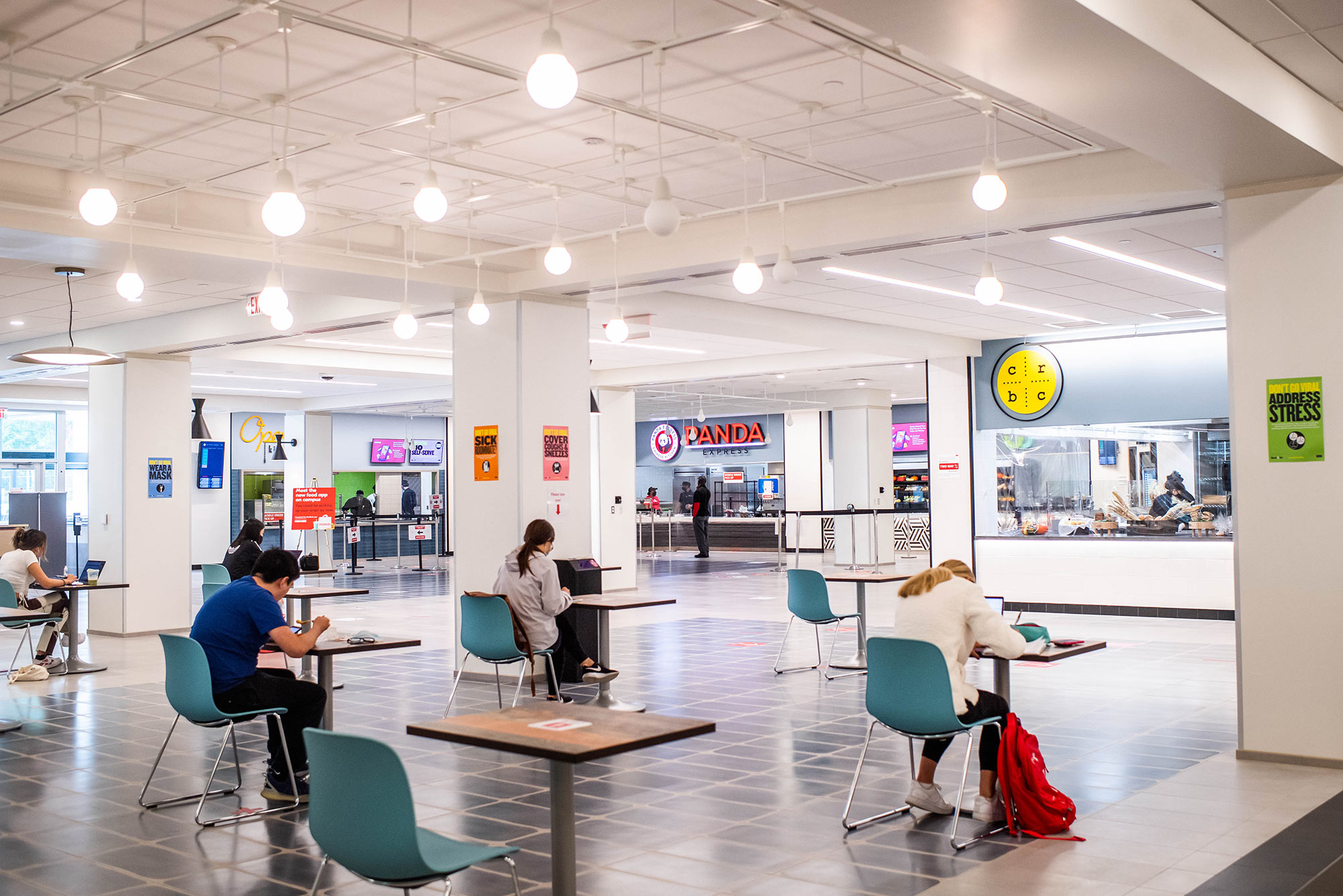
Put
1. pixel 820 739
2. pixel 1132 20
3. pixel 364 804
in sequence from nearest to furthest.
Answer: pixel 364 804 < pixel 1132 20 < pixel 820 739

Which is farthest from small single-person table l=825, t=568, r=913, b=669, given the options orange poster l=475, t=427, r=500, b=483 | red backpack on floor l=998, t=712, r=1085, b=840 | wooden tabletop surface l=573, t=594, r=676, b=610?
red backpack on floor l=998, t=712, r=1085, b=840

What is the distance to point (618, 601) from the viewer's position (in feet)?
23.2

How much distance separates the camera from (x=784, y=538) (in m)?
23.3

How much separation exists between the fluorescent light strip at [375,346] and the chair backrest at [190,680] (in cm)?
915

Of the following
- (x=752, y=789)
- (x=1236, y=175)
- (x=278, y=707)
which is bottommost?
(x=752, y=789)

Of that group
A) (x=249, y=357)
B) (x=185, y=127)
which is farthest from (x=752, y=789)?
(x=249, y=357)

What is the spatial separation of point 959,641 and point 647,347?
9.83 meters

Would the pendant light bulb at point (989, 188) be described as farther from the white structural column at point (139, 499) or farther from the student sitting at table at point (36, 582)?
the white structural column at point (139, 499)

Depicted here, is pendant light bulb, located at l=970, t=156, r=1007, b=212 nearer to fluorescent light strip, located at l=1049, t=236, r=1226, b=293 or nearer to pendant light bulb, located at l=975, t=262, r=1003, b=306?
pendant light bulb, located at l=975, t=262, r=1003, b=306

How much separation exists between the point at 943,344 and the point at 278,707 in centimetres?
996

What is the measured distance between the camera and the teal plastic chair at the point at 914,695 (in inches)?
172

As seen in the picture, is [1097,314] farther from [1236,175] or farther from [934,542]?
[1236,175]

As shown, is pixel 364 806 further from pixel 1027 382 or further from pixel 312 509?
pixel 312 509

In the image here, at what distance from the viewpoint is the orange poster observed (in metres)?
8.61
